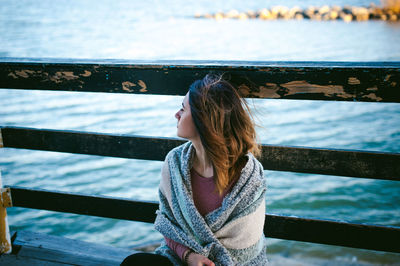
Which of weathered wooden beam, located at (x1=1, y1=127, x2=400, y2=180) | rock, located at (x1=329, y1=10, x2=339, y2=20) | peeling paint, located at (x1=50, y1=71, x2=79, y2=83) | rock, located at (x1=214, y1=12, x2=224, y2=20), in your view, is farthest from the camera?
rock, located at (x1=214, y1=12, x2=224, y2=20)

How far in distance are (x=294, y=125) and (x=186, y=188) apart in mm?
5297

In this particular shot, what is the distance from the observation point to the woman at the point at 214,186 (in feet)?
4.39

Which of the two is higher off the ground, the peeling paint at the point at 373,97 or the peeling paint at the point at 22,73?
the peeling paint at the point at 22,73

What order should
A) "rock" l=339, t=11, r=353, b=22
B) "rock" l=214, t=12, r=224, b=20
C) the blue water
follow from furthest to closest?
"rock" l=214, t=12, r=224, b=20 → "rock" l=339, t=11, r=353, b=22 → the blue water

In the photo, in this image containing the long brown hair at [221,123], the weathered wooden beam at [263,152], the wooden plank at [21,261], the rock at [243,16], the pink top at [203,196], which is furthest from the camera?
the rock at [243,16]

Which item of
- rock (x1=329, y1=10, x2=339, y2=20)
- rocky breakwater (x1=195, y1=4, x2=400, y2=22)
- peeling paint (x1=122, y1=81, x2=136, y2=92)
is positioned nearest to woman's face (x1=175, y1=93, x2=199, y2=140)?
peeling paint (x1=122, y1=81, x2=136, y2=92)

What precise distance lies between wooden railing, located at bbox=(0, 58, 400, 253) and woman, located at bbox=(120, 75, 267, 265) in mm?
184

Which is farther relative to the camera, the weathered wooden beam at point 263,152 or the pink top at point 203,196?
the weathered wooden beam at point 263,152

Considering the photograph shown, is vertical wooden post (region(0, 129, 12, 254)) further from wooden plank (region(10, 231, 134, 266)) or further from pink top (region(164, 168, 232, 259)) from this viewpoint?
pink top (region(164, 168, 232, 259))

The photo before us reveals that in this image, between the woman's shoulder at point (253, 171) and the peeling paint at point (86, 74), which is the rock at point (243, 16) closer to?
the peeling paint at point (86, 74)

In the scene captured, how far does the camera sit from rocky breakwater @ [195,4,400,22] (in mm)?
24797

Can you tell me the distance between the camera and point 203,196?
1451 millimetres

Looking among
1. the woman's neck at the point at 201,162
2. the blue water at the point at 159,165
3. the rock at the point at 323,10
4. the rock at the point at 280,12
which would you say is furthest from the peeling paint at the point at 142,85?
the rock at the point at 280,12

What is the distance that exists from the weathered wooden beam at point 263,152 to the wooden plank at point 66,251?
519 millimetres
